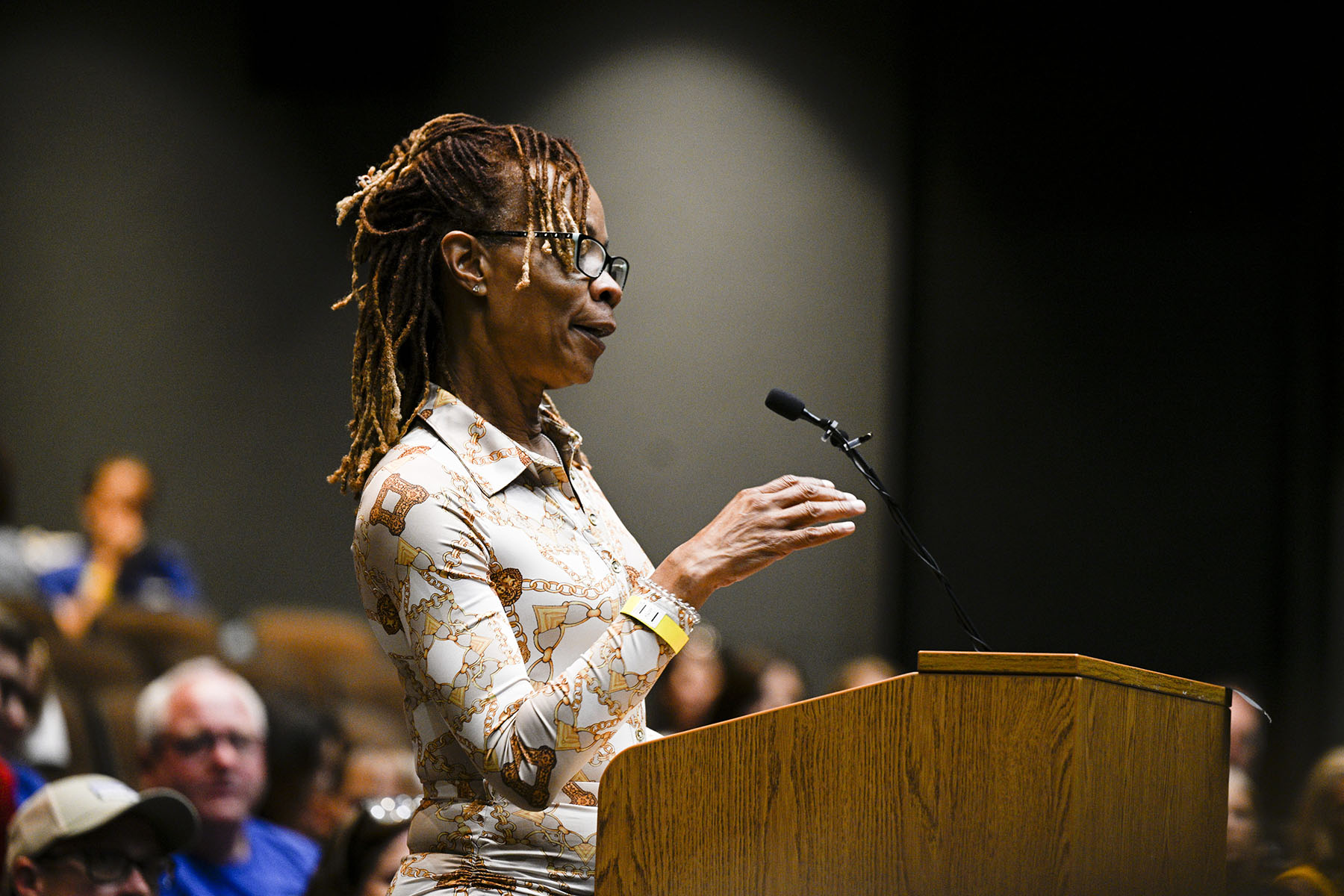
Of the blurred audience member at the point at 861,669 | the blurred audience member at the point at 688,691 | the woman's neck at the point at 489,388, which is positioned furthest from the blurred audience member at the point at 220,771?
the woman's neck at the point at 489,388

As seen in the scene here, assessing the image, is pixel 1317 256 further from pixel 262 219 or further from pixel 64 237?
pixel 64 237

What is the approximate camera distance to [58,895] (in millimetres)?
2762

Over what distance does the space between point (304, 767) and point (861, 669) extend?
4.97 feet

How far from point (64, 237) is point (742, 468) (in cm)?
192

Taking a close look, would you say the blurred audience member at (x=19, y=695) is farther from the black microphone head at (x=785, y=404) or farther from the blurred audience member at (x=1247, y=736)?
the blurred audience member at (x=1247, y=736)

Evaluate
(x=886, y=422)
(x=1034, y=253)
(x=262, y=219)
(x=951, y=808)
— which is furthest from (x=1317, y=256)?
(x=951, y=808)

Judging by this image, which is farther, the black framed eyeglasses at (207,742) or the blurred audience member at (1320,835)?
the black framed eyeglasses at (207,742)

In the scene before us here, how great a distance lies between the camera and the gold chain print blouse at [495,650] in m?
1.16

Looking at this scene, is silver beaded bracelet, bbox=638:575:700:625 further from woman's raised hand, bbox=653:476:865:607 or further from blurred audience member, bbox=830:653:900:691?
blurred audience member, bbox=830:653:900:691

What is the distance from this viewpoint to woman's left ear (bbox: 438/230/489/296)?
1.43 meters

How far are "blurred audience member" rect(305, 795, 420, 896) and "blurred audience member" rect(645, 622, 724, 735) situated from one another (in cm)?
76

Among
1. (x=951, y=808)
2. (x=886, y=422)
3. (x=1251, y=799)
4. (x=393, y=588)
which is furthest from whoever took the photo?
(x=886, y=422)

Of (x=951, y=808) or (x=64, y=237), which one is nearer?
(x=951, y=808)

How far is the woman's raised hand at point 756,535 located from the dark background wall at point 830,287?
7.89 feet
